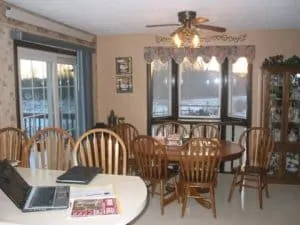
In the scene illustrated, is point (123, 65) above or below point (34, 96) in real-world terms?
above

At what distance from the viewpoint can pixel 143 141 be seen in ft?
10.9

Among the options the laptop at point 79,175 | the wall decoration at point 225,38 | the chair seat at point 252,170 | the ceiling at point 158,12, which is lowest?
the chair seat at point 252,170

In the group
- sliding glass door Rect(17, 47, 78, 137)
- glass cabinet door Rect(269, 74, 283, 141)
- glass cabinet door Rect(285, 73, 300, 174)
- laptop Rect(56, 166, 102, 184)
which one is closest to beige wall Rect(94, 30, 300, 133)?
glass cabinet door Rect(269, 74, 283, 141)

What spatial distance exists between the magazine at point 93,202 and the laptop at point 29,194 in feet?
0.15

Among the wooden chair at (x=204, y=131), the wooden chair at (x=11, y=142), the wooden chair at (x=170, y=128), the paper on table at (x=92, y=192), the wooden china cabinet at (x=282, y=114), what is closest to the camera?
the paper on table at (x=92, y=192)

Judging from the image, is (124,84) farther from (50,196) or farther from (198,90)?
(50,196)

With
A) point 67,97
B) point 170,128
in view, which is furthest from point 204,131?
point 67,97

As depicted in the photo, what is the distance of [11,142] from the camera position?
9.03ft

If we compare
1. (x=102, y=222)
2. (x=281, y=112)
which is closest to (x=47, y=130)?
(x=102, y=222)

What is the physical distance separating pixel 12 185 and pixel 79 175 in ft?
1.42

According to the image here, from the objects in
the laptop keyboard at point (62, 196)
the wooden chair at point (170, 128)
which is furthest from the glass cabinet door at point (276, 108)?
the laptop keyboard at point (62, 196)

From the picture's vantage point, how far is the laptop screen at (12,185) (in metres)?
1.42

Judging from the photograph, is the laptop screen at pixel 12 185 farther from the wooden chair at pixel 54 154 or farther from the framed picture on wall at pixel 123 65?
the framed picture on wall at pixel 123 65

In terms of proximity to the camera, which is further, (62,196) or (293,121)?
(293,121)
